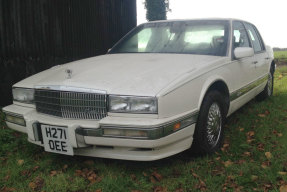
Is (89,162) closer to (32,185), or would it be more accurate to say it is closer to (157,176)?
(32,185)

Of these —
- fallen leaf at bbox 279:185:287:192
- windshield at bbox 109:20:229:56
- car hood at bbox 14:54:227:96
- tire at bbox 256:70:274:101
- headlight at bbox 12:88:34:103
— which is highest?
windshield at bbox 109:20:229:56

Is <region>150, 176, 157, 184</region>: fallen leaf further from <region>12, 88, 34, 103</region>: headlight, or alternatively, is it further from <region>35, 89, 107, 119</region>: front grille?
<region>12, 88, 34, 103</region>: headlight

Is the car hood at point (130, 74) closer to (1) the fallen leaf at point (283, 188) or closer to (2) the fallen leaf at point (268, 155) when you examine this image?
(2) the fallen leaf at point (268, 155)

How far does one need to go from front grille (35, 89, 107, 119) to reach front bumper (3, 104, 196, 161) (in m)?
0.07

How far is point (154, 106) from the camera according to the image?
2.36 metres

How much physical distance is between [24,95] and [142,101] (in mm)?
1435

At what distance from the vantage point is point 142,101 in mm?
2371

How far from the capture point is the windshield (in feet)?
11.5

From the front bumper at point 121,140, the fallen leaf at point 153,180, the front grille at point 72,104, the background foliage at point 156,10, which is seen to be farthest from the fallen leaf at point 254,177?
the background foliage at point 156,10

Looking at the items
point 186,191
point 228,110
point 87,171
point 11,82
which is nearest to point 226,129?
point 228,110

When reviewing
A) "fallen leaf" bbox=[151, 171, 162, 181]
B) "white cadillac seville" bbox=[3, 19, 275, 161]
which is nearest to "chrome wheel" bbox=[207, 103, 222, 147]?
"white cadillac seville" bbox=[3, 19, 275, 161]

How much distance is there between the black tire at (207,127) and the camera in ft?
9.19

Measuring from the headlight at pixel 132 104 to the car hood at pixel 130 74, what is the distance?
4cm

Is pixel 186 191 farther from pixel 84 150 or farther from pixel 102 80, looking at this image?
pixel 102 80
